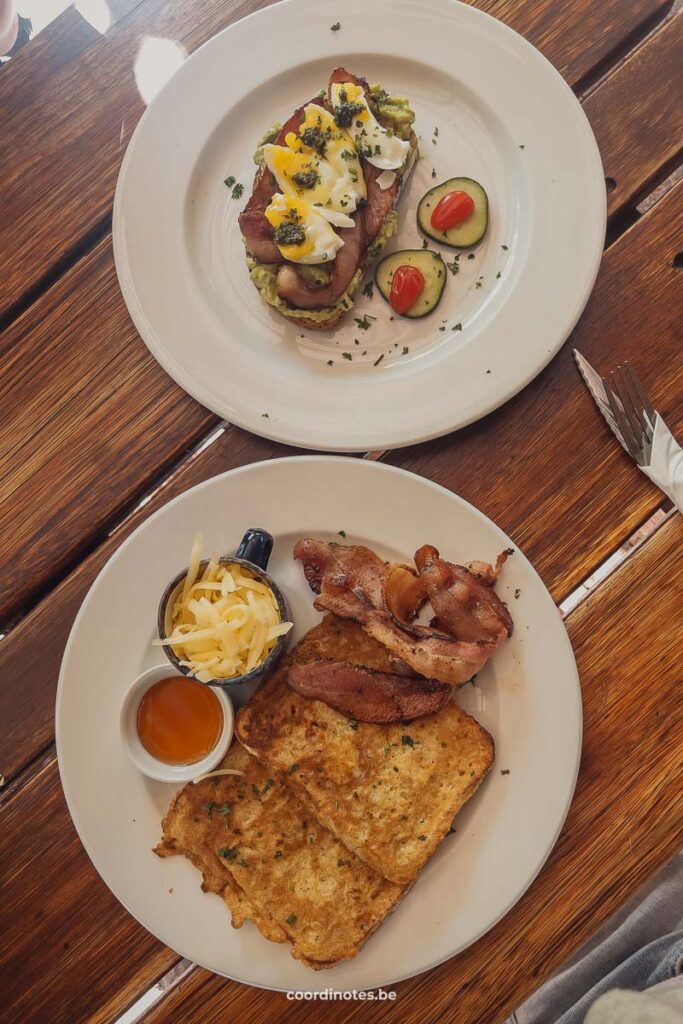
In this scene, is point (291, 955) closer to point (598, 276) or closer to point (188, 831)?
point (188, 831)

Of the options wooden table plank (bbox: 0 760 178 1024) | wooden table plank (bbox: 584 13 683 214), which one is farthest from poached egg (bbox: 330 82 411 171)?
wooden table plank (bbox: 0 760 178 1024)

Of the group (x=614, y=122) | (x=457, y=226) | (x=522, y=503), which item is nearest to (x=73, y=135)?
(x=457, y=226)

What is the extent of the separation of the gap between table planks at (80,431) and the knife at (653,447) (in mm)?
1336

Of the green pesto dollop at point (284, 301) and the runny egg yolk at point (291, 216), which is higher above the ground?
the runny egg yolk at point (291, 216)

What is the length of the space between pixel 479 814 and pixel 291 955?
761mm

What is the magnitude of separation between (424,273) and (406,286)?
93 mm

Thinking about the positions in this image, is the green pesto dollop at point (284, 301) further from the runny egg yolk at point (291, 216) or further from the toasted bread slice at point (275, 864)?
the toasted bread slice at point (275, 864)

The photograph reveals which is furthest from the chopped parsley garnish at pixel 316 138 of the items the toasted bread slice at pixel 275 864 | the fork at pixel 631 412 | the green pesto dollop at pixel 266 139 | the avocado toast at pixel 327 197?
the toasted bread slice at pixel 275 864

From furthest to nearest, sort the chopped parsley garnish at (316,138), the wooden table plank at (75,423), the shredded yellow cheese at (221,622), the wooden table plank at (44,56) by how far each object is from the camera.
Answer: the wooden table plank at (44,56) → the wooden table plank at (75,423) → the chopped parsley garnish at (316,138) → the shredded yellow cheese at (221,622)

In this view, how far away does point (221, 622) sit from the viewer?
2277 mm

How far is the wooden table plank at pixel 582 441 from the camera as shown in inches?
102

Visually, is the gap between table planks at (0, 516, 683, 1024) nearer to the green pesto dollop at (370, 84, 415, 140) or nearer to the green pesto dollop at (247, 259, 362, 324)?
the green pesto dollop at (247, 259, 362, 324)

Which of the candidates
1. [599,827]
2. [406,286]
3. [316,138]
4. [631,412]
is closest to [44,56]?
[316,138]

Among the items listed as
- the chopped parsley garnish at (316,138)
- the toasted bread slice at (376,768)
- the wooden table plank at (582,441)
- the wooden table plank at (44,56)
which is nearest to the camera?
the toasted bread slice at (376,768)
